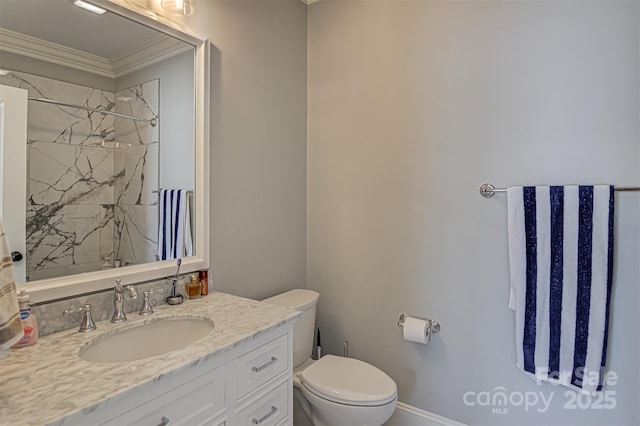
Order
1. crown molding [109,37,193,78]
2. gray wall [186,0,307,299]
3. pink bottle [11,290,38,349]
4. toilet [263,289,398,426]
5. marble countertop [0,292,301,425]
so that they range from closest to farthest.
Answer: marble countertop [0,292,301,425]
pink bottle [11,290,38,349]
crown molding [109,37,193,78]
toilet [263,289,398,426]
gray wall [186,0,307,299]

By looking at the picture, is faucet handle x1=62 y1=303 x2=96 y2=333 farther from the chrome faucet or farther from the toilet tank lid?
the toilet tank lid

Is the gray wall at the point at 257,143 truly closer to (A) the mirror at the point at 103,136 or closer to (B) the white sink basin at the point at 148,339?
(A) the mirror at the point at 103,136

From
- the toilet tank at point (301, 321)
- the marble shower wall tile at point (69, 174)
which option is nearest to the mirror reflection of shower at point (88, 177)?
the marble shower wall tile at point (69, 174)

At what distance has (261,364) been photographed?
1.19 metres

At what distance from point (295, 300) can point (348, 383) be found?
48 cm

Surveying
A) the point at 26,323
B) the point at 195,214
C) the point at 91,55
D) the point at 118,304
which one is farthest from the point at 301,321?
the point at 91,55

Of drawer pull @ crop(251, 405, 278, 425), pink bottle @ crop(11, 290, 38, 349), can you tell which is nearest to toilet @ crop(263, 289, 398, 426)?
drawer pull @ crop(251, 405, 278, 425)

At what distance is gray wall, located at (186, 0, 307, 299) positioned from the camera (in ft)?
5.59

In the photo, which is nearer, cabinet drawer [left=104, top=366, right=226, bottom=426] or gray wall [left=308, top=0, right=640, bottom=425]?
cabinet drawer [left=104, top=366, right=226, bottom=426]

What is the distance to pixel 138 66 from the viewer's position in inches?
56.4

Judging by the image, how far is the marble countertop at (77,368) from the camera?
2.42ft

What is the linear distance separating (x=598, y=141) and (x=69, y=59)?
6.70ft

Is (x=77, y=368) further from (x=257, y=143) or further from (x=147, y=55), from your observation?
(x=257, y=143)

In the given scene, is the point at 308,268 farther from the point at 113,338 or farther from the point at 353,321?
the point at 113,338
